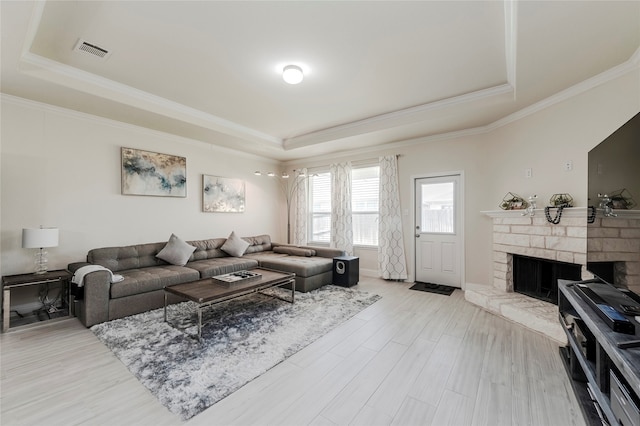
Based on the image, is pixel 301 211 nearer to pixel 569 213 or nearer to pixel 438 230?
pixel 438 230

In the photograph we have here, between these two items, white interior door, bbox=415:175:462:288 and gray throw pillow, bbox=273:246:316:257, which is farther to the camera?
gray throw pillow, bbox=273:246:316:257

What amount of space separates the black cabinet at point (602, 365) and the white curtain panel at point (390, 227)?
278 centimetres

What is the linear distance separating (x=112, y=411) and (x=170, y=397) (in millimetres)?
319

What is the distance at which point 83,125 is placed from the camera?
3.70 meters

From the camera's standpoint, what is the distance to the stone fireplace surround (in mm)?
1832

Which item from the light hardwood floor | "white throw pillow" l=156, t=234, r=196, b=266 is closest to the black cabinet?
the light hardwood floor

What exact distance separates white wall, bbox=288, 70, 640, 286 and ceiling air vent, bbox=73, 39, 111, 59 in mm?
4223

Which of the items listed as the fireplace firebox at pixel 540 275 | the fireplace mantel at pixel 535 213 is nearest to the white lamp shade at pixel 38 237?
the fireplace mantel at pixel 535 213

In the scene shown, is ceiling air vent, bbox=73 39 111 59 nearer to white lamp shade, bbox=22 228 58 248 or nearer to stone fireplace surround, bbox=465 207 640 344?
white lamp shade, bbox=22 228 58 248

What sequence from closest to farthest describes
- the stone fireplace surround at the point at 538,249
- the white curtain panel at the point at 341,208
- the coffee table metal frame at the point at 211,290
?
the stone fireplace surround at the point at 538,249
the coffee table metal frame at the point at 211,290
the white curtain panel at the point at 341,208

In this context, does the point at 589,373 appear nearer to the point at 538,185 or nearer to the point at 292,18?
the point at 538,185

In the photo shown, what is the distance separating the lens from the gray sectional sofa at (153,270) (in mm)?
2969

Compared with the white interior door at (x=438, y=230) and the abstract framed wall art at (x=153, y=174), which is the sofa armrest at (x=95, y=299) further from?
the white interior door at (x=438, y=230)

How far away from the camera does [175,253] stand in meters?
4.19
